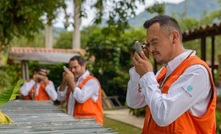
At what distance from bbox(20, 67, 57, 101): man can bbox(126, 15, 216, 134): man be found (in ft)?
14.8

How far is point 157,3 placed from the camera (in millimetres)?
8383

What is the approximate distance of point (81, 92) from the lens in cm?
450

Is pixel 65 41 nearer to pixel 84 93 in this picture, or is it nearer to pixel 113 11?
pixel 113 11

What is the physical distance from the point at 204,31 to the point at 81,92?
525 centimetres

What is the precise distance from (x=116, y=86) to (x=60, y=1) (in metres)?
8.05

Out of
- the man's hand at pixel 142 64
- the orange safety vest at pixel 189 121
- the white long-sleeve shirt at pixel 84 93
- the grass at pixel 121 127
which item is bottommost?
the grass at pixel 121 127

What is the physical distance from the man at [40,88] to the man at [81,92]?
1819 mm

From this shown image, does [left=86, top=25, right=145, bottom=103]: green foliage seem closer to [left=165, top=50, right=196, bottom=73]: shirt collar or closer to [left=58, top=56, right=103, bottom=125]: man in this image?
[left=58, top=56, right=103, bottom=125]: man

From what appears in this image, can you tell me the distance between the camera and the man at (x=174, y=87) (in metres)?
2.10

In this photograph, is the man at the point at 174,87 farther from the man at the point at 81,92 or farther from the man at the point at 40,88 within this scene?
the man at the point at 40,88

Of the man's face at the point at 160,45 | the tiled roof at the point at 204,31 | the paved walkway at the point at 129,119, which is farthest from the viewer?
the paved walkway at the point at 129,119

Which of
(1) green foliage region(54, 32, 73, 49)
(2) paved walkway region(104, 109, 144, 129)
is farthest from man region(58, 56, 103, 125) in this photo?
(1) green foliage region(54, 32, 73, 49)

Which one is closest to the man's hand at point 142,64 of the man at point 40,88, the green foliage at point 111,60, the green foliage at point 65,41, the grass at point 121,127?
the man at point 40,88

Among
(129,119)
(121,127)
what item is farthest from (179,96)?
(129,119)
